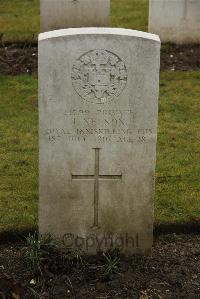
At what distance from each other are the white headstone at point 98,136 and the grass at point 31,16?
670cm

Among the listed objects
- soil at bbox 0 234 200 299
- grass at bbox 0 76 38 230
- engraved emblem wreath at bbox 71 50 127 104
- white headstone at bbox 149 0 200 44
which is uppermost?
white headstone at bbox 149 0 200 44

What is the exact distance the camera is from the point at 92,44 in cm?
467

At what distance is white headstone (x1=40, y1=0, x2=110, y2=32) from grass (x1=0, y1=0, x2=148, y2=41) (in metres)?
0.49

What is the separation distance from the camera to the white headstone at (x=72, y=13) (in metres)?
11.0

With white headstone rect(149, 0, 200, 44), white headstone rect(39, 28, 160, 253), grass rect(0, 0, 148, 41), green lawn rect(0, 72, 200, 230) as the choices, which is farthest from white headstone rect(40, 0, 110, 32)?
white headstone rect(39, 28, 160, 253)

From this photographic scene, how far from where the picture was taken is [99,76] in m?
4.77

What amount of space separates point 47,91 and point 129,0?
9.82 meters

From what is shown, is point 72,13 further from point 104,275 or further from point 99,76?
point 104,275

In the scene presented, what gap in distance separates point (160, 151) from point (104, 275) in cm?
260

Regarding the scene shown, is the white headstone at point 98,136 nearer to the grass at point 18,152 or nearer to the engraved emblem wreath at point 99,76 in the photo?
the engraved emblem wreath at point 99,76

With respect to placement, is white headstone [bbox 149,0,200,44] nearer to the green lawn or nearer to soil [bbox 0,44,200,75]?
soil [bbox 0,44,200,75]

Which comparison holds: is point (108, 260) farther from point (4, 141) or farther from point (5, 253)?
point (4, 141)

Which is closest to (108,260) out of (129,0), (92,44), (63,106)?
(63,106)

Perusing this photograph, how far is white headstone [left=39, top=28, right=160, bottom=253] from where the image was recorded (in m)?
4.70
